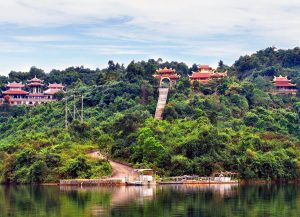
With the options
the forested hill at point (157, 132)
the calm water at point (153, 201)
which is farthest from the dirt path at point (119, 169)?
the calm water at point (153, 201)

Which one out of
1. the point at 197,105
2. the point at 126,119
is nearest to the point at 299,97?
the point at 197,105

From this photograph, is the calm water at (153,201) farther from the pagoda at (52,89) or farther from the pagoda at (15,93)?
the pagoda at (52,89)

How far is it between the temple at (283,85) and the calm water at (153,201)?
29.6 meters

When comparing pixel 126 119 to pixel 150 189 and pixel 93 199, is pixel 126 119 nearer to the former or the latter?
pixel 150 189

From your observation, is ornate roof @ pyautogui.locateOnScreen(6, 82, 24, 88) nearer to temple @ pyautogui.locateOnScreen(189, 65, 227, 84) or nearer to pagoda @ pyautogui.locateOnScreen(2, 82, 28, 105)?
pagoda @ pyautogui.locateOnScreen(2, 82, 28, 105)

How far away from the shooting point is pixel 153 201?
125ft

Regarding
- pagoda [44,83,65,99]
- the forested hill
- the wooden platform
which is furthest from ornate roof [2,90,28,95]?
the wooden platform

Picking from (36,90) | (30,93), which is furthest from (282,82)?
(30,93)

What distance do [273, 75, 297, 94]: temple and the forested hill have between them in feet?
2.97

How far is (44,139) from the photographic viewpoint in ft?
186

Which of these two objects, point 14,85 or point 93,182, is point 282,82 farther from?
point 93,182

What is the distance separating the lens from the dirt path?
50.8m

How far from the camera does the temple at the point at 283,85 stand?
77562 mm

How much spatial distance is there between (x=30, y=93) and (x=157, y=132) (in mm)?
31420
